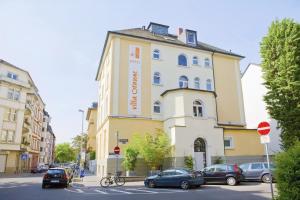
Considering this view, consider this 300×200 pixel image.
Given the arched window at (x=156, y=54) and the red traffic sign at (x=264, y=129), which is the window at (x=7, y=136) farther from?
the red traffic sign at (x=264, y=129)

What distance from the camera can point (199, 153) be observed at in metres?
26.4

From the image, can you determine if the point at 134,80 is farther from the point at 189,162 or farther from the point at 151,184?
the point at 151,184

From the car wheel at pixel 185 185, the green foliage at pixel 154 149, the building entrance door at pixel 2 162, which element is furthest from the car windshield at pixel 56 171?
the building entrance door at pixel 2 162

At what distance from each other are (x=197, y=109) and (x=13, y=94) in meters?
33.6

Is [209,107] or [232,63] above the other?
[232,63]

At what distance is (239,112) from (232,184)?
16996 mm

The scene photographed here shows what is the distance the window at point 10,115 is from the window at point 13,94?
2184mm

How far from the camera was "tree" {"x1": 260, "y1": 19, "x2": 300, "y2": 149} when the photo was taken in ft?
73.5

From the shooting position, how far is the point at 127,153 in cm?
2438

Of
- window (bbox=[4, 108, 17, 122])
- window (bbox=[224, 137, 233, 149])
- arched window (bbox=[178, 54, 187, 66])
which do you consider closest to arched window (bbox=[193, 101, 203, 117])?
window (bbox=[224, 137, 233, 149])

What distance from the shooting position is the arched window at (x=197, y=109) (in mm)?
27797

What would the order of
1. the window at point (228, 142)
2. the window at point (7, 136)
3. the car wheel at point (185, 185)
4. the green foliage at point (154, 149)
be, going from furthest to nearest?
the window at point (7, 136), the window at point (228, 142), the green foliage at point (154, 149), the car wheel at point (185, 185)

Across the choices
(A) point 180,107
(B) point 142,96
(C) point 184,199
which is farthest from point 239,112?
(C) point 184,199

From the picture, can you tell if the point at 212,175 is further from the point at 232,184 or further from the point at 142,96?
the point at 142,96
